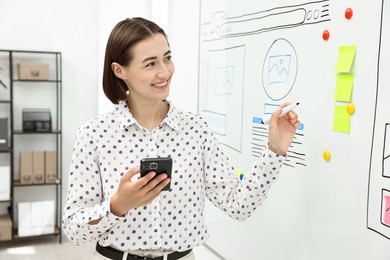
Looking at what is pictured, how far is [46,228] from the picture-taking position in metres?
4.08

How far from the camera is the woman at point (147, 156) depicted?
55.5 inches

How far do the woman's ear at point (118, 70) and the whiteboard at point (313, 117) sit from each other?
2.19 ft

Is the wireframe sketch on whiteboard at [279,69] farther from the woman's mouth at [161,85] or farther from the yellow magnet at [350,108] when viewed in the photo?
the woman's mouth at [161,85]

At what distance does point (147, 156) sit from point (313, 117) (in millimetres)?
623

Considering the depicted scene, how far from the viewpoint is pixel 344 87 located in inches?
58.2

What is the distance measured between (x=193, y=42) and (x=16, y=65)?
6.82ft

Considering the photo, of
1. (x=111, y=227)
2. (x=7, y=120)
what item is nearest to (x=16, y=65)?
(x=7, y=120)

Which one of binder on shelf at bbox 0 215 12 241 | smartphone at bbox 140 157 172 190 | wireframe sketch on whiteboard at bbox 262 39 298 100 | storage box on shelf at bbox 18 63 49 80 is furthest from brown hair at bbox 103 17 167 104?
binder on shelf at bbox 0 215 12 241

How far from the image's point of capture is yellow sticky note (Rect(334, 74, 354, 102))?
1458 millimetres

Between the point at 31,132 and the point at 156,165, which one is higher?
the point at 156,165

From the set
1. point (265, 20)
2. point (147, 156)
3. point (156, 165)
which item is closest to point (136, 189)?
point (156, 165)

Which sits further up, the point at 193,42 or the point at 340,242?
the point at 193,42

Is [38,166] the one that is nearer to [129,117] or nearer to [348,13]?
[129,117]

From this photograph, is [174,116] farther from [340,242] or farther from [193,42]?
[193,42]
